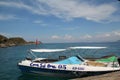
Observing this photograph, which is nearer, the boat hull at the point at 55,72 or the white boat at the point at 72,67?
the white boat at the point at 72,67

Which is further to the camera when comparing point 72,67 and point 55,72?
point 55,72

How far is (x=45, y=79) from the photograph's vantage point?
23.0 meters

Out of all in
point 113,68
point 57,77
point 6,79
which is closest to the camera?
point 113,68

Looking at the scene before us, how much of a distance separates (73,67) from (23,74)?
7.10 metres

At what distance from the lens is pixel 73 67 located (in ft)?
71.5

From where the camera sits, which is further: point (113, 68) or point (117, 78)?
point (113, 68)

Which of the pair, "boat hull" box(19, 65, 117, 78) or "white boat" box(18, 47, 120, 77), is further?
"boat hull" box(19, 65, 117, 78)

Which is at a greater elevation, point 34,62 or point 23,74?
point 34,62

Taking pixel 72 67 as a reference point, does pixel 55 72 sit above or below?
below

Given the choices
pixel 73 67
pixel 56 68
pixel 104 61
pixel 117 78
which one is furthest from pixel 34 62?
pixel 117 78

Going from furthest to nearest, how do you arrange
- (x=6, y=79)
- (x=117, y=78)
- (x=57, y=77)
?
(x=6, y=79) → (x=57, y=77) → (x=117, y=78)

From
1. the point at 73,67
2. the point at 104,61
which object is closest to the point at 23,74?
the point at 73,67

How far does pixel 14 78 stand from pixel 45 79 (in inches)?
179

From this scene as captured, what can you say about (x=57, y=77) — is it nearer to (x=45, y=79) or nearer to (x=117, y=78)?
(x=45, y=79)
